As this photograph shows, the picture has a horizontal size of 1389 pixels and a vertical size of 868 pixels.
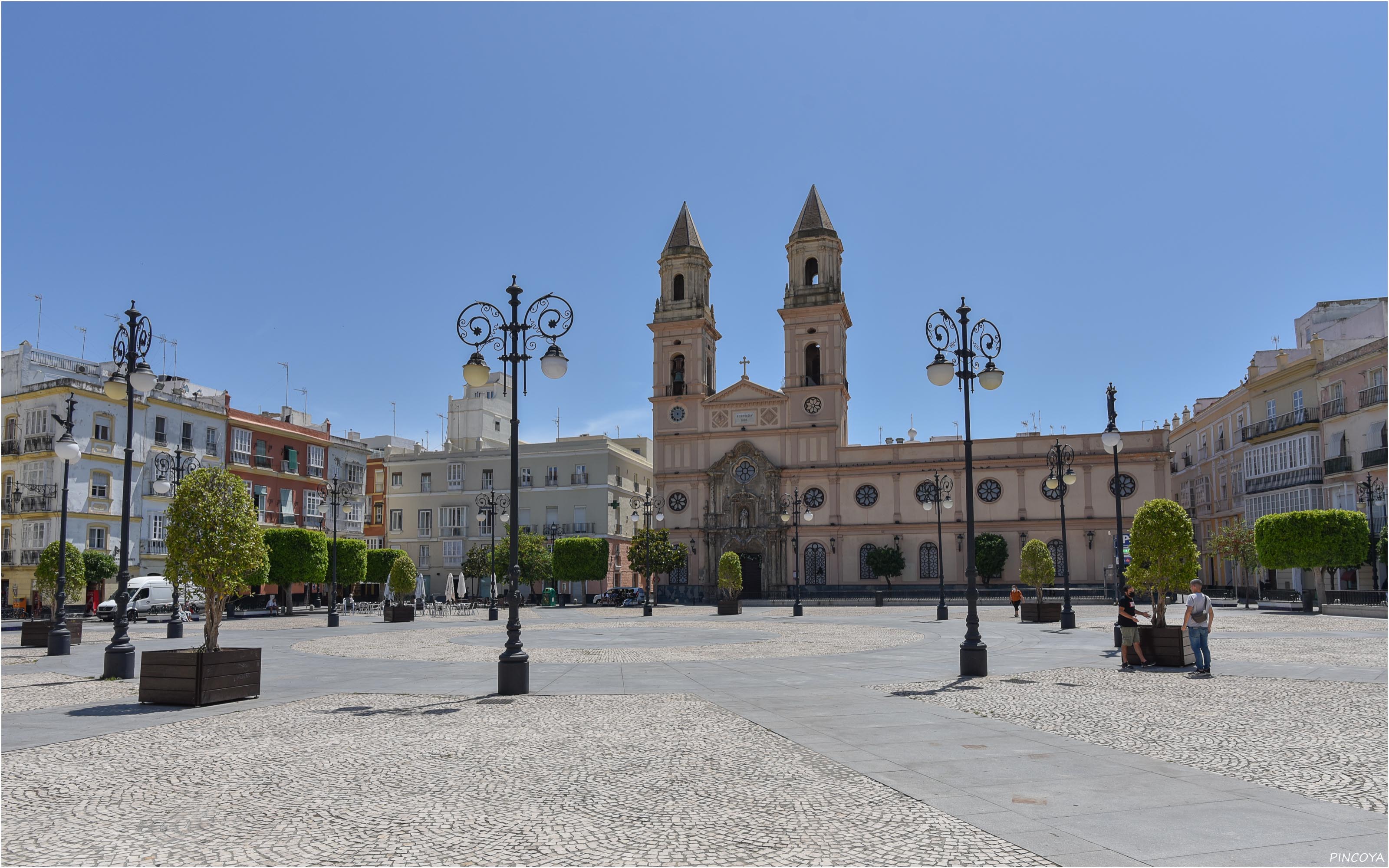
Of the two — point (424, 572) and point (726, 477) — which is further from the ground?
point (726, 477)

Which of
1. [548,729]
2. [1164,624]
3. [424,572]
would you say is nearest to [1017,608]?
[1164,624]

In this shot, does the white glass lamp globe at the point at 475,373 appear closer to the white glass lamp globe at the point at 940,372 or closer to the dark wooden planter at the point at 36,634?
the white glass lamp globe at the point at 940,372

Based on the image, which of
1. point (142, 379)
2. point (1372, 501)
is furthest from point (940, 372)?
point (1372, 501)

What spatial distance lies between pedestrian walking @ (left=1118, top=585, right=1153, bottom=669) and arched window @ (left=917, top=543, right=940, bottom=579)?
44173mm

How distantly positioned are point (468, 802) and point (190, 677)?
6642 millimetres

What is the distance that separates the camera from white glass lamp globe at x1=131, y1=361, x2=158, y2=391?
A: 50.1 ft

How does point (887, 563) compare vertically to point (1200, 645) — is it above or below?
below

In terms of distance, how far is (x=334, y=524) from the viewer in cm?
3859

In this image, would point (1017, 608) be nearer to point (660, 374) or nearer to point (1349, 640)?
point (1349, 640)

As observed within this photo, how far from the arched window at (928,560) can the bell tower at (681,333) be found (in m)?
17.7

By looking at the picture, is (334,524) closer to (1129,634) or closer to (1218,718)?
(1129,634)

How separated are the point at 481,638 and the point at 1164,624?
16654mm

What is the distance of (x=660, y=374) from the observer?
66000 millimetres

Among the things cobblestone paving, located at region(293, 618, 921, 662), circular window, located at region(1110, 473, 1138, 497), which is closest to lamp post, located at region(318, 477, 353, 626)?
cobblestone paving, located at region(293, 618, 921, 662)
